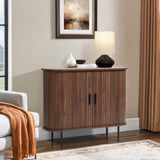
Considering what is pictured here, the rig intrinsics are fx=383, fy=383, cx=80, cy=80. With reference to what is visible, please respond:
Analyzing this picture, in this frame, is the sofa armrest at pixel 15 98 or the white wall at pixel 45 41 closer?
the sofa armrest at pixel 15 98

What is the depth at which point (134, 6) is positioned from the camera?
17.2 feet

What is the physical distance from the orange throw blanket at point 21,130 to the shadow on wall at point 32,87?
81cm

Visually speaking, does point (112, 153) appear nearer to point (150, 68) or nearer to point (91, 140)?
point (91, 140)

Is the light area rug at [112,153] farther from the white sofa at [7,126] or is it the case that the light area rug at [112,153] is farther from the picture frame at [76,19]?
the picture frame at [76,19]

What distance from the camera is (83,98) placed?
4.60 m

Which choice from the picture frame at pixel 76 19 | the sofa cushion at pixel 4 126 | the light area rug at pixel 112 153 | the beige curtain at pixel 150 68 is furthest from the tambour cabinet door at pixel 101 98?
the sofa cushion at pixel 4 126

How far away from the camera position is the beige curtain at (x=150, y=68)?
16.7 ft

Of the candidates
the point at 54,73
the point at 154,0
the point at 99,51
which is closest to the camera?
the point at 54,73

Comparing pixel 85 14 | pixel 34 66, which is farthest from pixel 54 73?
pixel 85 14

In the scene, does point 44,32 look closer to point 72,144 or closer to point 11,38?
point 11,38

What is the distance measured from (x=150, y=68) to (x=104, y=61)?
2.65 ft

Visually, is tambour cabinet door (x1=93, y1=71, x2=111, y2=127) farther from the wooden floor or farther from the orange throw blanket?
the orange throw blanket

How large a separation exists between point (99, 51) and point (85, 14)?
57 cm

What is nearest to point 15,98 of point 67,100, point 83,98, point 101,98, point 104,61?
point 67,100
